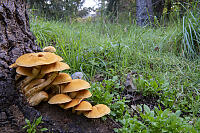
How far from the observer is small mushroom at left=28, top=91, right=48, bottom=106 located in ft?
4.49

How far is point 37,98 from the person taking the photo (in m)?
1.38

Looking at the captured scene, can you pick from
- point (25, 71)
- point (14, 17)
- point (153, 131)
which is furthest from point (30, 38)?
point (153, 131)

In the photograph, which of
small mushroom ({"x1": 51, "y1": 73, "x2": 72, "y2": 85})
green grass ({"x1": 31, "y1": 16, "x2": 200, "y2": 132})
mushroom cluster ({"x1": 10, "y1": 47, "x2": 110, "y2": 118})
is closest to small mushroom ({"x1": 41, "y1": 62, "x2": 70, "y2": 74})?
mushroom cluster ({"x1": 10, "y1": 47, "x2": 110, "y2": 118})

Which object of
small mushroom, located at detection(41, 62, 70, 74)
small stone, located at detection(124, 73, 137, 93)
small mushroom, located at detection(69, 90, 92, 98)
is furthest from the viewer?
small stone, located at detection(124, 73, 137, 93)

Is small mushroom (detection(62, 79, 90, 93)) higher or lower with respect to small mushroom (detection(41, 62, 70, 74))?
lower

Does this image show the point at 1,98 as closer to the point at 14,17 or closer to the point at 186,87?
the point at 14,17

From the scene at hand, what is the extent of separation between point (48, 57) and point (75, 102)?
1.62 feet

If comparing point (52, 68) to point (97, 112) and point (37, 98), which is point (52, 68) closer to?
point (37, 98)

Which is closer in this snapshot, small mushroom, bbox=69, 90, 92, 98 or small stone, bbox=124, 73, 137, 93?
small mushroom, bbox=69, 90, 92, 98

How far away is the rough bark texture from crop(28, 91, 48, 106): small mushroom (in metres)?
0.05

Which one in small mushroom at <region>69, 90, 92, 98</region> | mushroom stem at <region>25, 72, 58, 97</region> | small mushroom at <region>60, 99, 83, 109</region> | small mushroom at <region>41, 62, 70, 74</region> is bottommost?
small mushroom at <region>60, 99, 83, 109</region>

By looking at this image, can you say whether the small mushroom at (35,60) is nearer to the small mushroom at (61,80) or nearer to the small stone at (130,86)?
the small mushroom at (61,80)

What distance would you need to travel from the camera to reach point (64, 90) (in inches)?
55.2

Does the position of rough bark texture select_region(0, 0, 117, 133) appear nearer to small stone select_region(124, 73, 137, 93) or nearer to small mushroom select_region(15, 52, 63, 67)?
small mushroom select_region(15, 52, 63, 67)
